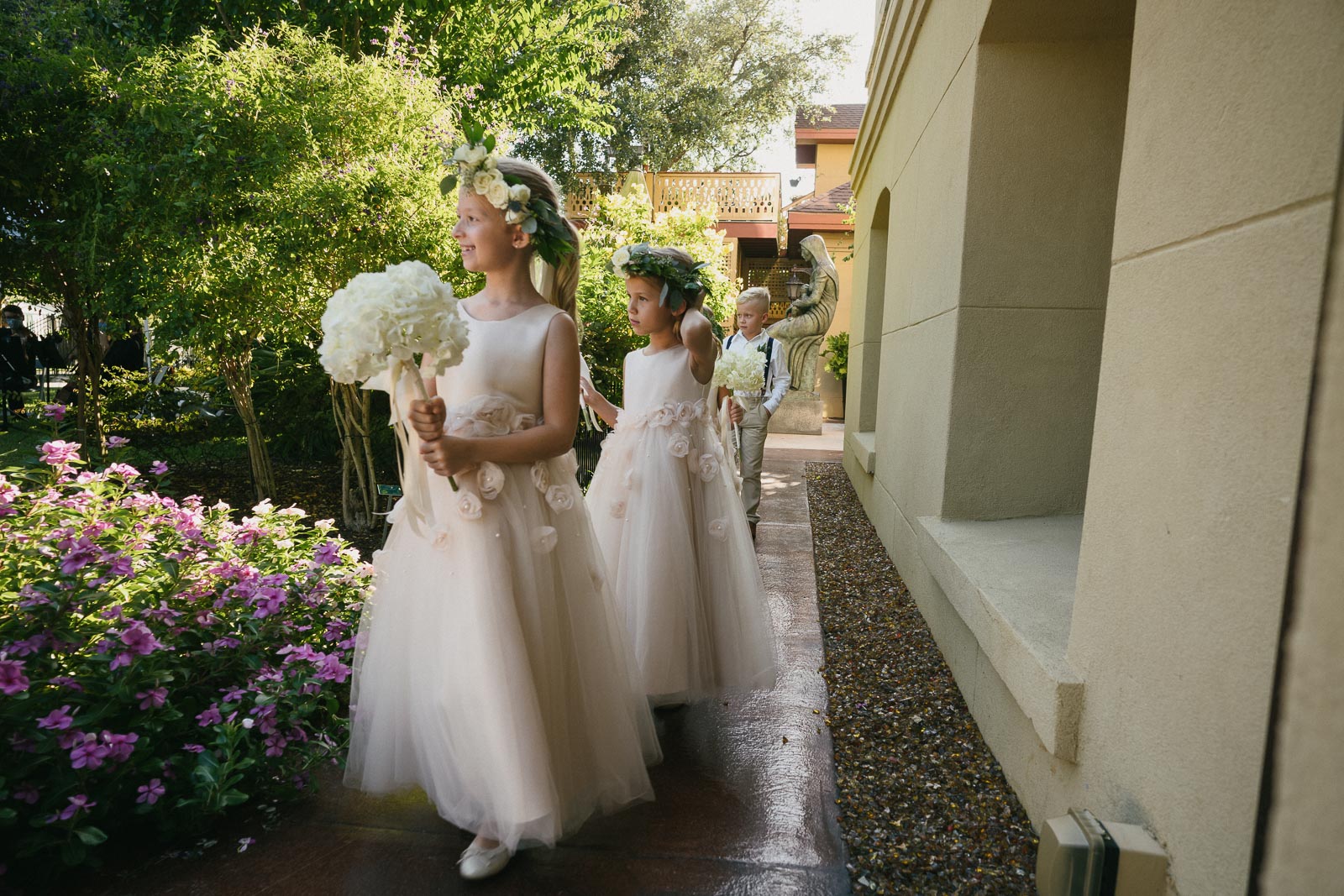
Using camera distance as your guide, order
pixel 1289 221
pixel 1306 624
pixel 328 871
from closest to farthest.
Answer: pixel 1306 624 < pixel 1289 221 < pixel 328 871

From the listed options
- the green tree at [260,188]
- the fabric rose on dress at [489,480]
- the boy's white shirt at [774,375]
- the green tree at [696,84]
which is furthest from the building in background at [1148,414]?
the green tree at [696,84]

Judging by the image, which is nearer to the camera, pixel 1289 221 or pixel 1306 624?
pixel 1306 624

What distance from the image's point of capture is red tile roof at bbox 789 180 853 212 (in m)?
20.1

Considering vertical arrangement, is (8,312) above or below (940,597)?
above

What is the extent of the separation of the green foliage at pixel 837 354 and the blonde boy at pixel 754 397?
34.8 feet

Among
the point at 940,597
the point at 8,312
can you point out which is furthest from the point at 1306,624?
the point at 8,312

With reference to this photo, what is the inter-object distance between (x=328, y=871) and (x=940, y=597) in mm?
3066

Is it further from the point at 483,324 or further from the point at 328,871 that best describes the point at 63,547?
the point at 483,324

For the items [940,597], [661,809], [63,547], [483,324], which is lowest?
[661,809]

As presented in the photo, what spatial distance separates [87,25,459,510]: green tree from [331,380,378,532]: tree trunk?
0.70 meters

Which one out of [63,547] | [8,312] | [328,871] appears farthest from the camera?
[8,312]

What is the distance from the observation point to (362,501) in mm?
6816

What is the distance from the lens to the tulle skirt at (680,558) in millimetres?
3383

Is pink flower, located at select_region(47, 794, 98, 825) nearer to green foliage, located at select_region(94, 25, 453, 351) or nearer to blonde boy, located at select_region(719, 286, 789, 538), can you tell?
green foliage, located at select_region(94, 25, 453, 351)
